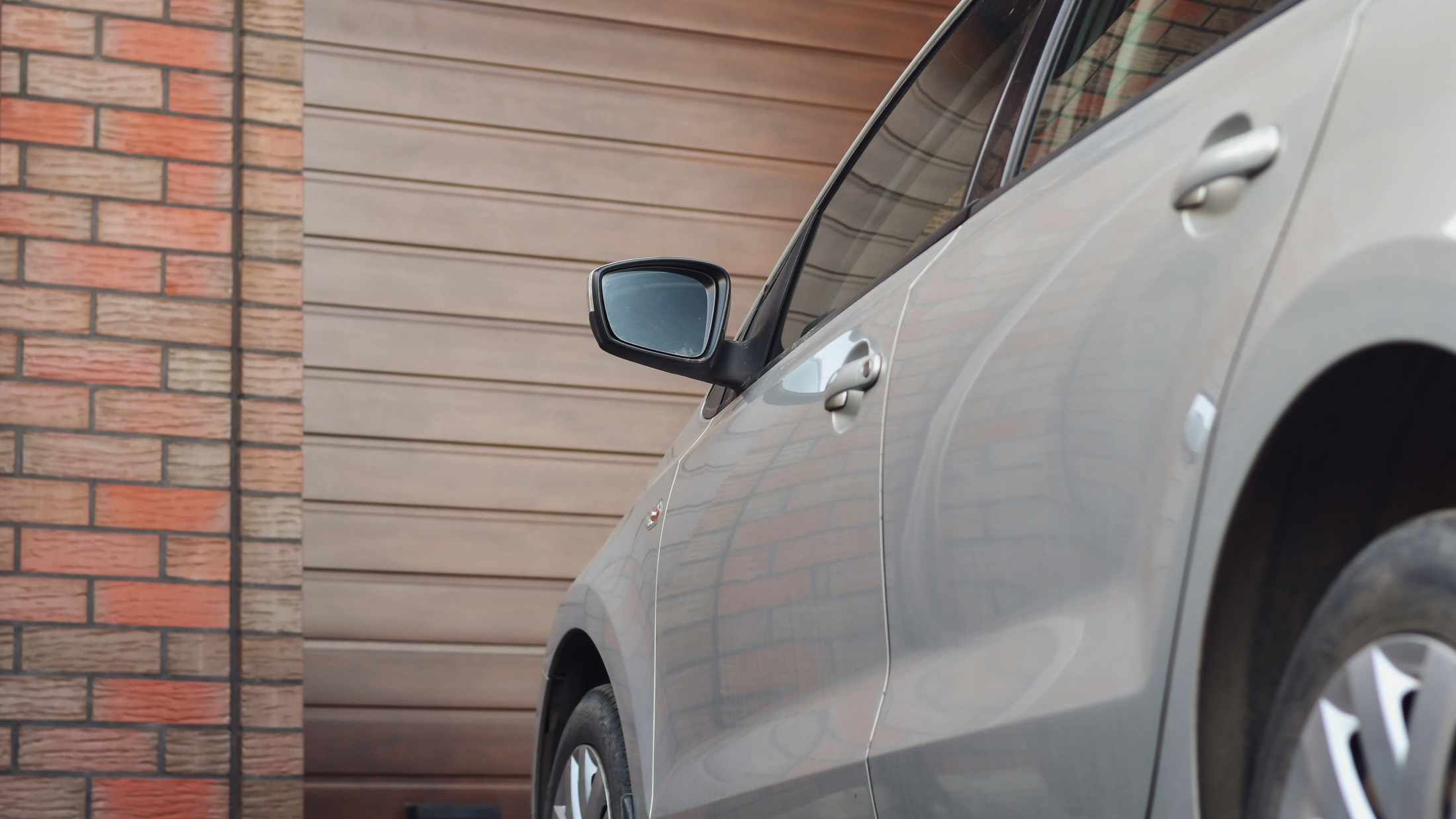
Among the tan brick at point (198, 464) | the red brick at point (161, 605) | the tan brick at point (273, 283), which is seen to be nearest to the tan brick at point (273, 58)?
the tan brick at point (273, 283)

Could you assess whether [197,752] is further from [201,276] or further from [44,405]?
[201,276]

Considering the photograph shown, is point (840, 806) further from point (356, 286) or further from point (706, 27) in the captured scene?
point (706, 27)

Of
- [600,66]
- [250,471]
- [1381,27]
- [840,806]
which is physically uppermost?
[600,66]

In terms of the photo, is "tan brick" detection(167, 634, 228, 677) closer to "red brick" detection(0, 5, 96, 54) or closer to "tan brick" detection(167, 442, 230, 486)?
"tan brick" detection(167, 442, 230, 486)

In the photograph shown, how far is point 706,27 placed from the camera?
4.71 m

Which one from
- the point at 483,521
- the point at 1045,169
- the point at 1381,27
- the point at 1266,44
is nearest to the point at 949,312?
the point at 1045,169

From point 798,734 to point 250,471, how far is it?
86.8 inches

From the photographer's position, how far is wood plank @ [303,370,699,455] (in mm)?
4258

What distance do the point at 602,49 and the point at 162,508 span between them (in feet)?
6.96

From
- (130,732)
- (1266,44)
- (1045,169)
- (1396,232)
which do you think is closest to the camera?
(1396,232)

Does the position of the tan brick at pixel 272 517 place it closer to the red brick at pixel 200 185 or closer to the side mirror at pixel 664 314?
Result: the red brick at pixel 200 185

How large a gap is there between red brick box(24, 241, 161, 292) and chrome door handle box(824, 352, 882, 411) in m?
2.22

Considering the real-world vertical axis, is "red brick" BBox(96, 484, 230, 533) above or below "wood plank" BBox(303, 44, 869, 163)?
below

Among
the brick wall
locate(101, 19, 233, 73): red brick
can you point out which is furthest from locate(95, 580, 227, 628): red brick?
locate(101, 19, 233, 73): red brick
